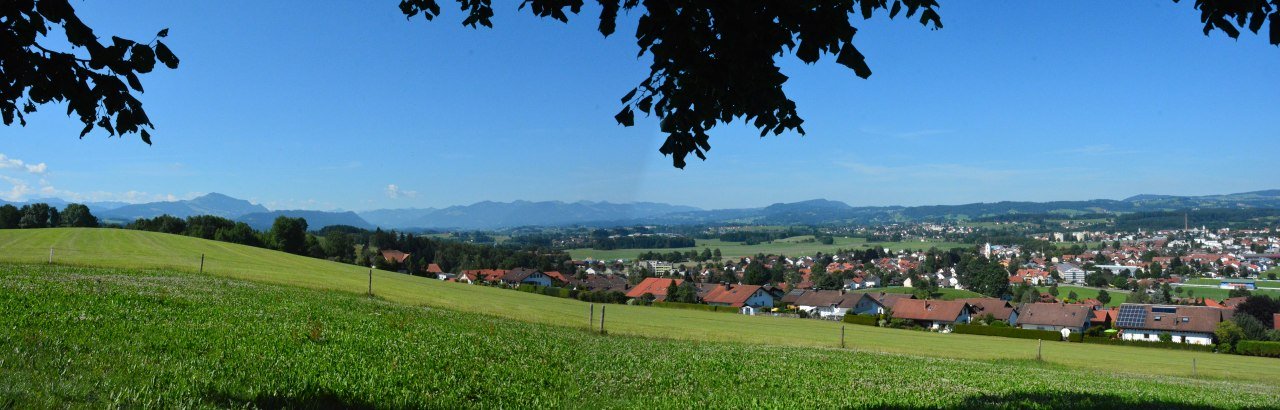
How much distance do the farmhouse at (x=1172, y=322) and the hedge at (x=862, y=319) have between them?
25.8 meters

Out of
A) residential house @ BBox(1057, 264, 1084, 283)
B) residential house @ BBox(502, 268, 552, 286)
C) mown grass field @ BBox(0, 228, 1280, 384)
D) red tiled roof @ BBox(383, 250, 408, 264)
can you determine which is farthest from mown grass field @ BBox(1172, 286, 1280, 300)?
red tiled roof @ BBox(383, 250, 408, 264)

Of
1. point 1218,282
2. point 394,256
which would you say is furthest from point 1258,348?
point 1218,282

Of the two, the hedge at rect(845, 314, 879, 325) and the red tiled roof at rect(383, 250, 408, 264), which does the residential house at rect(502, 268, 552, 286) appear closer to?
the red tiled roof at rect(383, 250, 408, 264)

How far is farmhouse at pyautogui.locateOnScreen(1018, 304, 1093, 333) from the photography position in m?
78.9

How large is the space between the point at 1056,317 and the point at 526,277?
245 feet

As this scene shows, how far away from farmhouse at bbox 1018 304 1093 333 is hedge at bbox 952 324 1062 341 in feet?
59.9

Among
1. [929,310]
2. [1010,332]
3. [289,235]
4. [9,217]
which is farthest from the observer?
[289,235]

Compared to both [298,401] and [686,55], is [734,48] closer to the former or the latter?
Result: [686,55]

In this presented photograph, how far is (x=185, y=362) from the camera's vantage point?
7781 mm

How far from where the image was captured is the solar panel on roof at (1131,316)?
76.2m

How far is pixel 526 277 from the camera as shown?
372 ft

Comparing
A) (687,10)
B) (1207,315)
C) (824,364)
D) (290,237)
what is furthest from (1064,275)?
(687,10)

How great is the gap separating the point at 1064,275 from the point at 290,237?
159762 millimetres

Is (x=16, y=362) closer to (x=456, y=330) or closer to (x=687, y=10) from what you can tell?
(x=687, y=10)
